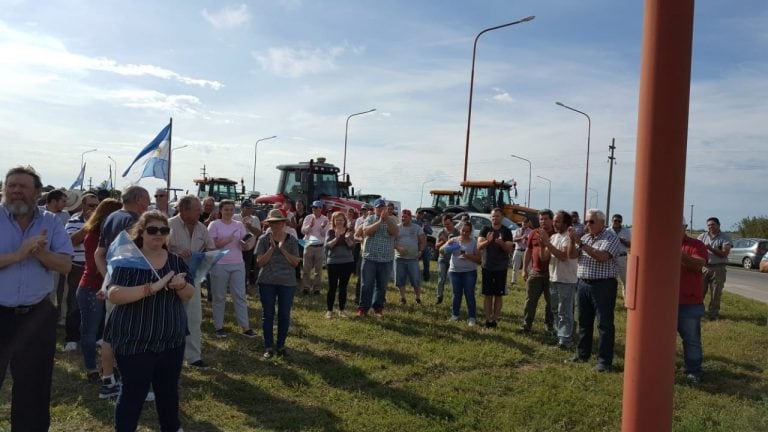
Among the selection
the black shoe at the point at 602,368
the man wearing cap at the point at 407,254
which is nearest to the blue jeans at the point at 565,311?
the black shoe at the point at 602,368

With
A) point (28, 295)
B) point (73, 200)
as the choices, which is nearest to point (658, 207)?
point (28, 295)

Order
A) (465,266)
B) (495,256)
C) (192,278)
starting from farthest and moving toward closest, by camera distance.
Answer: (465,266), (495,256), (192,278)

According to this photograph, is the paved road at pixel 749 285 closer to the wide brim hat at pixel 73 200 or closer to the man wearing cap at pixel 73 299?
the man wearing cap at pixel 73 299

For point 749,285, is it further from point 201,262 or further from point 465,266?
point 201,262

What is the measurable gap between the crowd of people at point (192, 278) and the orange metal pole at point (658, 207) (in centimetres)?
270

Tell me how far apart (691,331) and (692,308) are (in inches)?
10.3

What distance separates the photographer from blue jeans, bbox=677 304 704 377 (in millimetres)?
6375

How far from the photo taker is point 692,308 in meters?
6.38

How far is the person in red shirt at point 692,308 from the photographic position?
632cm

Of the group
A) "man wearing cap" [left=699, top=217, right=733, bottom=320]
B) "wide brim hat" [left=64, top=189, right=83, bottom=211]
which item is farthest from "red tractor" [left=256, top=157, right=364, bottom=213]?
"man wearing cap" [left=699, top=217, right=733, bottom=320]

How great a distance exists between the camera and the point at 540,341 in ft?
25.9

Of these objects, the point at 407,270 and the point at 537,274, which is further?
the point at 407,270

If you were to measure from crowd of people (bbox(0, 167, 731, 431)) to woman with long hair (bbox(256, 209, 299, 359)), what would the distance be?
0.02 meters

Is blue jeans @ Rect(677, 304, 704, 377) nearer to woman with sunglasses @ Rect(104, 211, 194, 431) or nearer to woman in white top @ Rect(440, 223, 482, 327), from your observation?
woman in white top @ Rect(440, 223, 482, 327)
